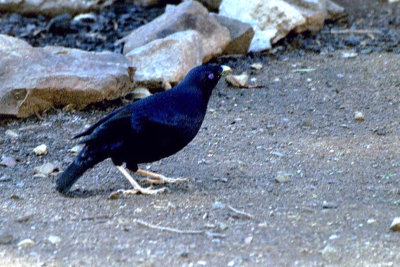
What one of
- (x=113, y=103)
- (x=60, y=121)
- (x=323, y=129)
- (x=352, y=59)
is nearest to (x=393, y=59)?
(x=352, y=59)

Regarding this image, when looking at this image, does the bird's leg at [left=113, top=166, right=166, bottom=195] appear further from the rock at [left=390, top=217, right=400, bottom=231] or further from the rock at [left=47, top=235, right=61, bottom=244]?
the rock at [left=390, top=217, right=400, bottom=231]

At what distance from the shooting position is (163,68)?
6816 mm

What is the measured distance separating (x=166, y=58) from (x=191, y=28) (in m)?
0.77

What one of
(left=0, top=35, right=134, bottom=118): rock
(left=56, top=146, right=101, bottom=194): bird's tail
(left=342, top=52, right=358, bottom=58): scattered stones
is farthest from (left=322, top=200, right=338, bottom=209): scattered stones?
(left=342, top=52, right=358, bottom=58): scattered stones

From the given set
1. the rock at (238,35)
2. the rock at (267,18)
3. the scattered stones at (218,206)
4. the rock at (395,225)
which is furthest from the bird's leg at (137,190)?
the rock at (267,18)

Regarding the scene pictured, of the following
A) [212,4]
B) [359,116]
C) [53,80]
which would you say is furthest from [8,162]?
[212,4]

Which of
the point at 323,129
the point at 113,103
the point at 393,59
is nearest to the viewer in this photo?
the point at 323,129

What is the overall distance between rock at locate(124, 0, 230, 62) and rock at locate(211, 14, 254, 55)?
14 cm

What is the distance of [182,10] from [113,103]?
155 cm

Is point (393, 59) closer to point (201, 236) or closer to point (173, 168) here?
point (173, 168)

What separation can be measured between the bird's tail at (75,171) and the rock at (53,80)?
142cm

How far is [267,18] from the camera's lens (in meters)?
8.08

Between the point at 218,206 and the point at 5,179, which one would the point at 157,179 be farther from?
the point at 5,179

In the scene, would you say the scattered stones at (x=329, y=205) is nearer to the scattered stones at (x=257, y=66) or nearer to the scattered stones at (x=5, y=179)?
the scattered stones at (x=5, y=179)
